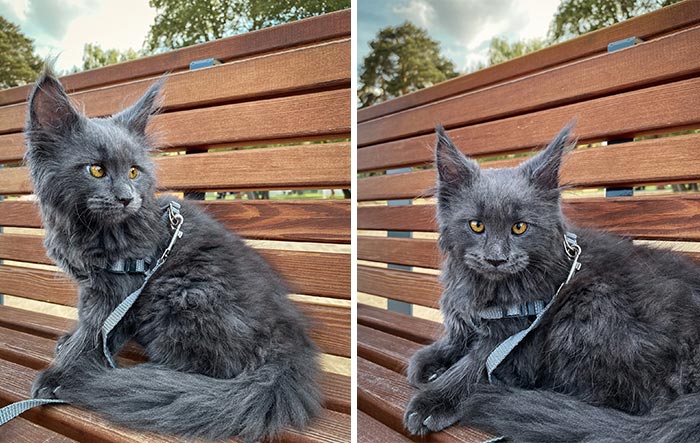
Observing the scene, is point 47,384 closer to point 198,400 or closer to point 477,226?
point 198,400

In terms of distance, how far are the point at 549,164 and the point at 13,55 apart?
4.93 feet

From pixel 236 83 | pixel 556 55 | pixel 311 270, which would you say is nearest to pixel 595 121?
pixel 556 55

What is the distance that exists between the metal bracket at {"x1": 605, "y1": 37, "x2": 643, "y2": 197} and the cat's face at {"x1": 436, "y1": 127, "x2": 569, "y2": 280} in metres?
0.20

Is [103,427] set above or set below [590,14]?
below

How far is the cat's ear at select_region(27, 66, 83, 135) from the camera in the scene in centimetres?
96

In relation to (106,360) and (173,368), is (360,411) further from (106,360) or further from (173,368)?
(106,360)

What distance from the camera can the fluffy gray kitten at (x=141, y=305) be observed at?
3.00 ft

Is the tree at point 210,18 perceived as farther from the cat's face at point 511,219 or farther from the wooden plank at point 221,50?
the cat's face at point 511,219

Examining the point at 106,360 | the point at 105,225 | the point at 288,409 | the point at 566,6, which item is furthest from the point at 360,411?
the point at 566,6

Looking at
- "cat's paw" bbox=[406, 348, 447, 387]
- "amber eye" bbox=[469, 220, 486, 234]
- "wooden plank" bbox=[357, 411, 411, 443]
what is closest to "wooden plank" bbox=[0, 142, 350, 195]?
"amber eye" bbox=[469, 220, 486, 234]

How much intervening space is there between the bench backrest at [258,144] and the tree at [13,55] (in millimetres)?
45

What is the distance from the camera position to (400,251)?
1.57m

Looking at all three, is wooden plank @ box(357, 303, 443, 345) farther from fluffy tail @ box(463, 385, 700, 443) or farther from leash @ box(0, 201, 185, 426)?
leash @ box(0, 201, 185, 426)

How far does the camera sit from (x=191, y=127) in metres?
1.34
